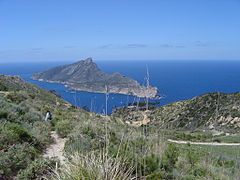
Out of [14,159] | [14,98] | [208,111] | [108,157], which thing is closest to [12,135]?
[14,159]

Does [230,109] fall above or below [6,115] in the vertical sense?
below

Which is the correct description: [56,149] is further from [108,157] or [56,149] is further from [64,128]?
[108,157]

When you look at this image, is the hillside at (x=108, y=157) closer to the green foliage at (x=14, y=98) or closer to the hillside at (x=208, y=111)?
the green foliage at (x=14, y=98)

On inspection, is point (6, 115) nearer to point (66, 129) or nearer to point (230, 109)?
point (66, 129)

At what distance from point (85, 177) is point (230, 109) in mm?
38219

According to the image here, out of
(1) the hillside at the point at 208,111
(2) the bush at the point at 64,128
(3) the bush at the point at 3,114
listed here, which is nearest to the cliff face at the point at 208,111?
(1) the hillside at the point at 208,111

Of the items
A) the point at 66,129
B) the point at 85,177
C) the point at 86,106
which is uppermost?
the point at 86,106

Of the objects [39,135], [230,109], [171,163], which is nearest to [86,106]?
[171,163]

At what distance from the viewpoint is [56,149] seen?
8734mm

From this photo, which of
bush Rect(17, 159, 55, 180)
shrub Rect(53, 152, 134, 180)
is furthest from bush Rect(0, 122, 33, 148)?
shrub Rect(53, 152, 134, 180)

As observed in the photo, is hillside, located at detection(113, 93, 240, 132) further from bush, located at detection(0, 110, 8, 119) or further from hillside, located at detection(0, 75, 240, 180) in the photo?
hillside, located at detection(0, 75, 240, 180)

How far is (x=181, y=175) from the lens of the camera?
20.8 feet

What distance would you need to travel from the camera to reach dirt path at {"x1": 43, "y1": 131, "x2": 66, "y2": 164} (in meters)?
7.88

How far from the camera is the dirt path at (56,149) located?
7.88m
